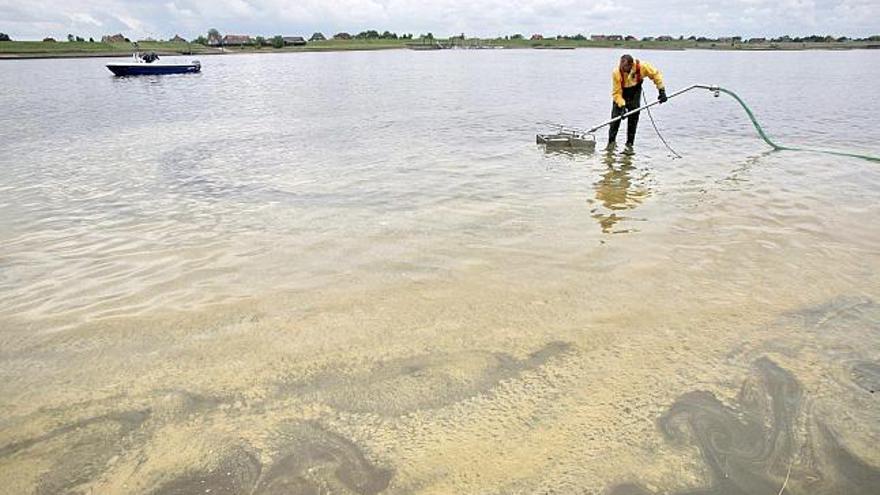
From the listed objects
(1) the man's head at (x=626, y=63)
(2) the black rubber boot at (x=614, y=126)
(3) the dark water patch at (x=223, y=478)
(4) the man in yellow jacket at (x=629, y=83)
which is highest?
(1) the man's head at (x=626, y=63)

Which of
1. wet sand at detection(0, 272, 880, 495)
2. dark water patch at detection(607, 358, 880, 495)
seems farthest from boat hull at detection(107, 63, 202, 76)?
dark water patch at detection(607, 358, 880, 495)

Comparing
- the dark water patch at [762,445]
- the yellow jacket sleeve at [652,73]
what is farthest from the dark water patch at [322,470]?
the yellow jacket sleeve at [652,73]

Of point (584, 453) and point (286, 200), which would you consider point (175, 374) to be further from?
point (286, 200)

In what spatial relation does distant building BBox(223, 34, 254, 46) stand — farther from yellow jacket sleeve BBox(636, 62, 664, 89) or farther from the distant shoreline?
yellow jacket sleeve BBox(636, 62, 664, 89)

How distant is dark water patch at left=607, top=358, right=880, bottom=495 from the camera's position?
10.0 feet

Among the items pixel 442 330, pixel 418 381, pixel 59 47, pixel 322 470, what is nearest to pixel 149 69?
pixel 442 330

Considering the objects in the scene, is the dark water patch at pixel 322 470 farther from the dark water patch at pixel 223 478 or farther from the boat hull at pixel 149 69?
the boat hull at pixel 149 69

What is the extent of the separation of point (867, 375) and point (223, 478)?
14.8 ft

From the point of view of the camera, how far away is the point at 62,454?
3352mm

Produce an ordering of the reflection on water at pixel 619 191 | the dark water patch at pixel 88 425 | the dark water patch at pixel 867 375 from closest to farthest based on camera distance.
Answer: the dark water patch at pixel 88 425, the dark water patch at pixel 867 375, the reflection on water at pixel 619 191

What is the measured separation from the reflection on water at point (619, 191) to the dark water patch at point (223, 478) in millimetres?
5639

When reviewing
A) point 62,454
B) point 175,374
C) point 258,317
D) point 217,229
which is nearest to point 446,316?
point 258,317

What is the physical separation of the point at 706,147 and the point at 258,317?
13.4 m

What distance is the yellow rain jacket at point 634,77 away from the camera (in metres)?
12.8
